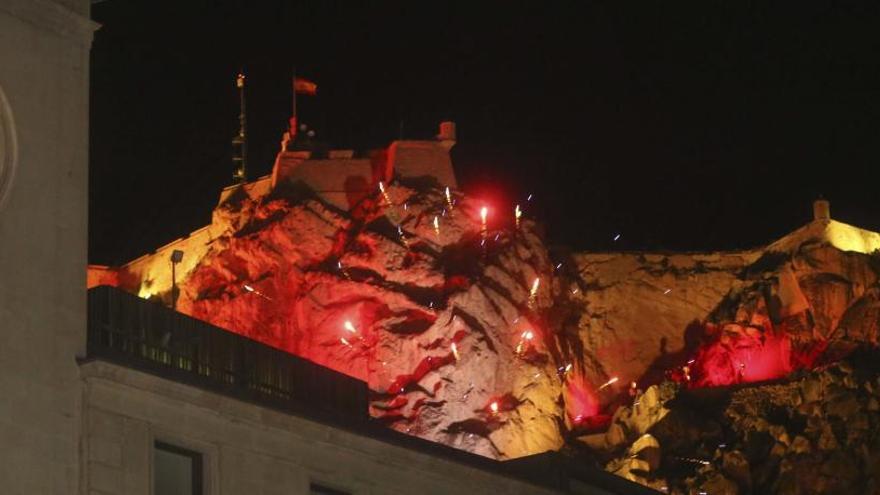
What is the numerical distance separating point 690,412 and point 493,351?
848 cm

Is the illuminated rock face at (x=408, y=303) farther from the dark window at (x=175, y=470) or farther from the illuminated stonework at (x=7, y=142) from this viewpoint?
the illuminated stonework at (x=7, y=142)

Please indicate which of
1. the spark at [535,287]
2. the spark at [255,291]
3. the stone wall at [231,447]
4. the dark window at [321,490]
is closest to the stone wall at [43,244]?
the stone wall at [231,447]

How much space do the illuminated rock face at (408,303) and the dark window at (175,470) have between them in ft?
174

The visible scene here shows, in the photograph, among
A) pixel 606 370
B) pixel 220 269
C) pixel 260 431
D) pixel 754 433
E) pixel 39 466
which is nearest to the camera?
pixel 39 466

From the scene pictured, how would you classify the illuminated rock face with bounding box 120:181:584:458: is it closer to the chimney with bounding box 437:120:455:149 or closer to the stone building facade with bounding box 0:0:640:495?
the chimney with bounding box 437:120:455:149

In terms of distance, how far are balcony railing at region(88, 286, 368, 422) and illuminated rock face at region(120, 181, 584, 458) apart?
4901 centimetres

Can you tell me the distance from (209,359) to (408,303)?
54.8m

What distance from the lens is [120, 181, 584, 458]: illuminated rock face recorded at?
8044 cm

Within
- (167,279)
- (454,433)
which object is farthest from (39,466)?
(167,279)

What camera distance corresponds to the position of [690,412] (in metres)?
82.7

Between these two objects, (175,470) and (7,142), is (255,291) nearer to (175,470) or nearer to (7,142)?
(175,470)

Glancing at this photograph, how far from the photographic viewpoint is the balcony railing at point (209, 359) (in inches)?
1010

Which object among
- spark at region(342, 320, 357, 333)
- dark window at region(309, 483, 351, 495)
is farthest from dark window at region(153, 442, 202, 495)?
spark at region(342, 320, 357, 333)

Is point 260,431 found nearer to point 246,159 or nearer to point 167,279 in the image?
point 167,279
